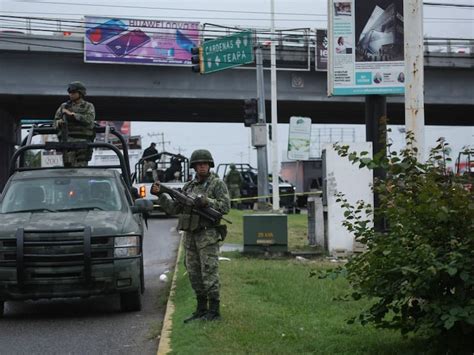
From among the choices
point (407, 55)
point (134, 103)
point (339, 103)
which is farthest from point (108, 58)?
point (407, 55)

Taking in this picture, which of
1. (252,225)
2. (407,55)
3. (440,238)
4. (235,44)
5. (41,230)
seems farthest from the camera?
(235,44)

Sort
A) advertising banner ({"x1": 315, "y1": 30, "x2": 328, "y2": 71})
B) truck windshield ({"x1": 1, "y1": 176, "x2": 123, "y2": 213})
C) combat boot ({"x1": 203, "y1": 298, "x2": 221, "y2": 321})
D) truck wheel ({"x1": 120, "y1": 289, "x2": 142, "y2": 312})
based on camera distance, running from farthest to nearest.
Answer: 1. advertising banner ({"x1": 315, "y1": 30, "x2": 328, "y2": 71})
2. truck windshield ({"x1": 1, "y1": 176, "x2": 123, "y2": 213})
3. truck wheel ({"x1": 120, "y1": 289, "x2": 142, "y2": 312})
4. combat boot ({"x1": 203, "y1": 298, "x2": 221, "y2": 321})

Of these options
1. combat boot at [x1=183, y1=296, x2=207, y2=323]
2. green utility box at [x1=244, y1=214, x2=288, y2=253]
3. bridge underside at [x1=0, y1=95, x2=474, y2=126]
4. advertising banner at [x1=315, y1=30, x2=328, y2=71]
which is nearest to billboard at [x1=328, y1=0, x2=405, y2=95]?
green utility box at [x1=244, y1=214, x2=288, y2=253]

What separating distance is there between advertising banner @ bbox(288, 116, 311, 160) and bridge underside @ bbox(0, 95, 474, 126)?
6.56 meters

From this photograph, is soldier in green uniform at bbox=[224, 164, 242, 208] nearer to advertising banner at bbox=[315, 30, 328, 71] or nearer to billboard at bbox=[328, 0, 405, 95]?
advertising banner at bbox=[315, 30, 328, 71]

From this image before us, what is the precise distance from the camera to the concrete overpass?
113ft

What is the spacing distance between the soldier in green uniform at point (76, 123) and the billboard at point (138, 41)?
2484 cm

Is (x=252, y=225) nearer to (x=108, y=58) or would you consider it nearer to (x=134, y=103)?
(x=108, y=58)

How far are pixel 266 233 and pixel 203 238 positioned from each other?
606cm

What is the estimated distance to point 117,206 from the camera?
9031mm

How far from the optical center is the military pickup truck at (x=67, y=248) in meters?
7.80

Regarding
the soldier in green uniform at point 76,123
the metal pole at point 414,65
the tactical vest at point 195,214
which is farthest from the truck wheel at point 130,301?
the metal pole at point 414,65

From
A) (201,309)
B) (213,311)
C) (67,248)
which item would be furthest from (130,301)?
(213,311)

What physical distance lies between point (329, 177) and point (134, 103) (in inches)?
1107
